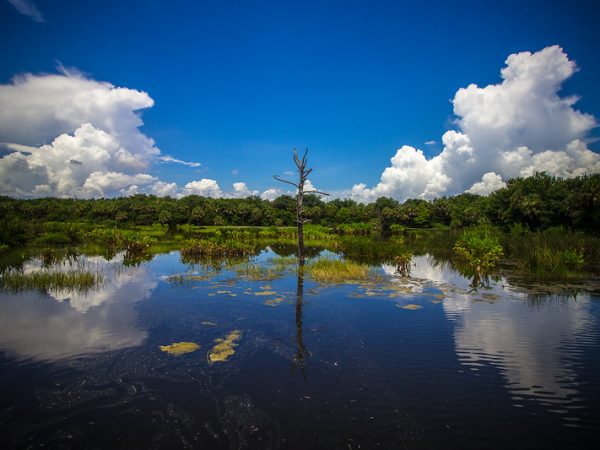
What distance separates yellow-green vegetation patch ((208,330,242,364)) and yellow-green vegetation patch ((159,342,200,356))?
1.67ft

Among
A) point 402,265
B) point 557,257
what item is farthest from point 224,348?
point 557,257

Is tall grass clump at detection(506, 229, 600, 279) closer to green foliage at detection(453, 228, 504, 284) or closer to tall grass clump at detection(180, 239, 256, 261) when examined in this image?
green foliage at detection(453, 228, 504, 284)

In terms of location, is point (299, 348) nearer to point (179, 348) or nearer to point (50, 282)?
point (179, 348)

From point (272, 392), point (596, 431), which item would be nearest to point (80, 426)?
point (272, 392)

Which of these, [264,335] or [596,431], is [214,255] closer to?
[264,335]

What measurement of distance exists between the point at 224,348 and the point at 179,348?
107 centimetres

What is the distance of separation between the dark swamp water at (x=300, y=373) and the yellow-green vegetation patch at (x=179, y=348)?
16cm

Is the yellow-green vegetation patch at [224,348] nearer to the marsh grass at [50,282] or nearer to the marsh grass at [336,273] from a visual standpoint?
the marsh grass at [336,273]

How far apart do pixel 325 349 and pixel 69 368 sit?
217 inches

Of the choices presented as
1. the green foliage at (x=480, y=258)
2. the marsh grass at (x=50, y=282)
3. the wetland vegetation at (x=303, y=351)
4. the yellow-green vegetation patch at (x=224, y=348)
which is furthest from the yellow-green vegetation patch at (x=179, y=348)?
the green foliage at (x=480, y=258)

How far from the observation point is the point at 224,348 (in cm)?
838

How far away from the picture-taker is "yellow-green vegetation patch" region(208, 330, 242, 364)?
779 cm

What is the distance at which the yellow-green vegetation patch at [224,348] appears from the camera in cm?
779

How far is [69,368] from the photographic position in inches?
280
